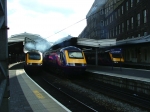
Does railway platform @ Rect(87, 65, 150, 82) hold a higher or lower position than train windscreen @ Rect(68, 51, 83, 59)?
lower

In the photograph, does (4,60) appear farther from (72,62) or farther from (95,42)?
(95,42)

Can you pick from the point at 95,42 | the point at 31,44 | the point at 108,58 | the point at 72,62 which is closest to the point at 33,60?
the point at 72,62

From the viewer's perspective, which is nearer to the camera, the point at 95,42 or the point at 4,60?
the point at 4,60

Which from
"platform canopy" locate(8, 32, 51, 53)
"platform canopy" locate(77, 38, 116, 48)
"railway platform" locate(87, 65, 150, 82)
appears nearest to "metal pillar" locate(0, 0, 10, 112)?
"railway platform" locate(87, 65, 150, 82)

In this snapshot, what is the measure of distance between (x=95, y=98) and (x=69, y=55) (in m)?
7.55

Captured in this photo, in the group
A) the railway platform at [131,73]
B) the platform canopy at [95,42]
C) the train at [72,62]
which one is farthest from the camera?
the platform canopy at [95,42]

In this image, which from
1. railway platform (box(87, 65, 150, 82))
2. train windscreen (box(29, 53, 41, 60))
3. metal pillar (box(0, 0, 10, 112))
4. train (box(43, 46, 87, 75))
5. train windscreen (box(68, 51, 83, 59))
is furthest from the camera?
train windscreen (box(29, 53, 41, 60))

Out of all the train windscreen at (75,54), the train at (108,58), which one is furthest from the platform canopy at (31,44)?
the train windscreen at (75,54)

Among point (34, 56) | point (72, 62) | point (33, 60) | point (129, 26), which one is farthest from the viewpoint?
point (129, 26)

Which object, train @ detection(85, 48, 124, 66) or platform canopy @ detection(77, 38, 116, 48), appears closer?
platform canopy @ detection(77, 38, 116, 48)

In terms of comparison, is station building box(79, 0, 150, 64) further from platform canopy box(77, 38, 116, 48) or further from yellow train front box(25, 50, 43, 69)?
yellow train front box(25, 50, 43, 69)

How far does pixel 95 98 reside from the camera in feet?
32.4

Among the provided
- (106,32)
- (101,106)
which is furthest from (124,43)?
(106,32)

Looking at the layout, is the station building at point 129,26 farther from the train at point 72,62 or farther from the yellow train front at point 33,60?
the yellow train front at point 33,60
